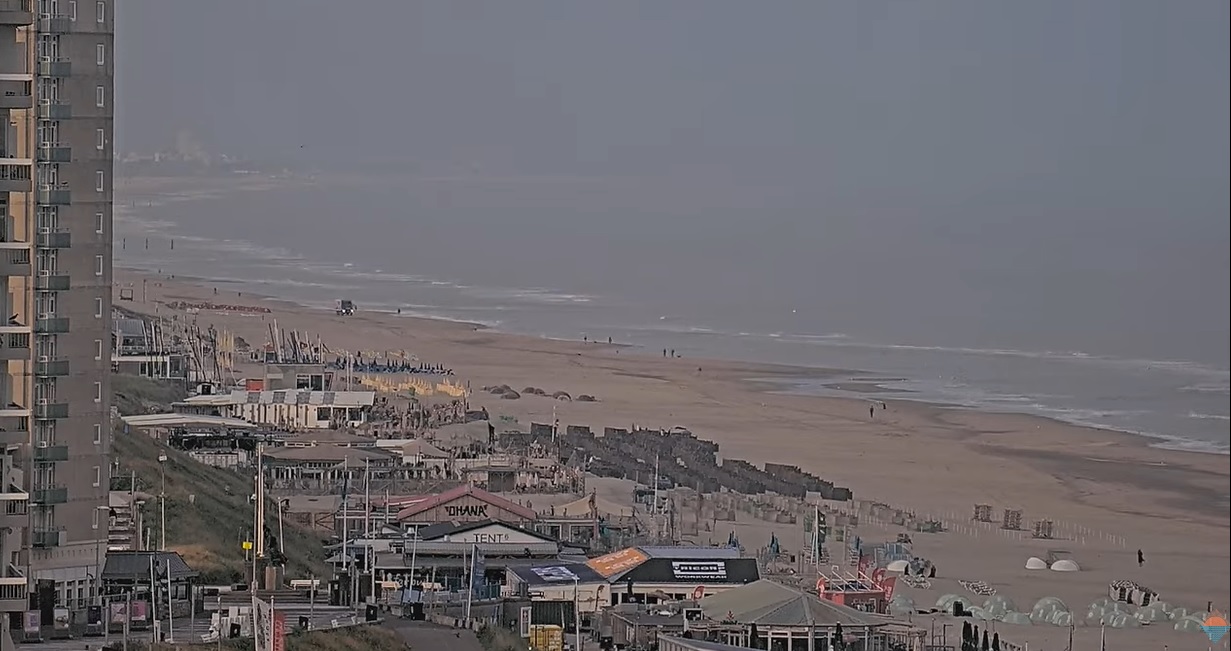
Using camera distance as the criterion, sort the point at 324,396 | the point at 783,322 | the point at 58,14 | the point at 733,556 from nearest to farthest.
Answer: the point at 58,14, the point at 733,556, the point at 324,396, the point at 783,322

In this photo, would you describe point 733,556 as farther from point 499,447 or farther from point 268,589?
point 499,447

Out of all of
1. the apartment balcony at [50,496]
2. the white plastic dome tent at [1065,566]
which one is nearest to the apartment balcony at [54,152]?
the apartment balcony at [50,496]

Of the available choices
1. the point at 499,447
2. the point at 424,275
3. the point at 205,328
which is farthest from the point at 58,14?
the point at 424,275

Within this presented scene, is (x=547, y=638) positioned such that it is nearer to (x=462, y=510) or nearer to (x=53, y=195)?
(x=53, y=195)

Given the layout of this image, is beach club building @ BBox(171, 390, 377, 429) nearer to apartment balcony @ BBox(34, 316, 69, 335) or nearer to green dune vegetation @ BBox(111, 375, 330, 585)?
green dune vegetation @ BBox(111, 375, 330, 585)

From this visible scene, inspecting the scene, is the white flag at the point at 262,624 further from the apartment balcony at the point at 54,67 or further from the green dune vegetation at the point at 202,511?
the apartment balcony at the point at 54,67

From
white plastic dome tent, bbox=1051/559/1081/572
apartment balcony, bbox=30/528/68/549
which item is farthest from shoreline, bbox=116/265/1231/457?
apartment balcony, bbox=30/528/68/549
